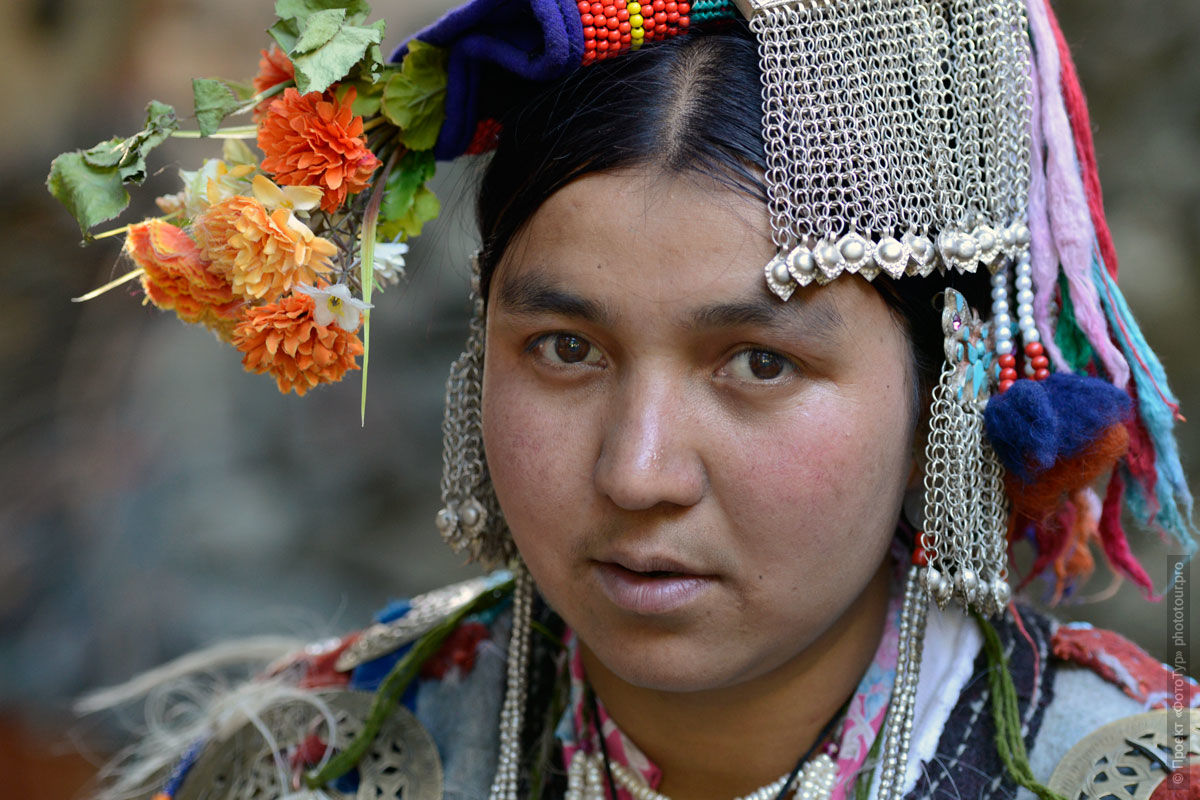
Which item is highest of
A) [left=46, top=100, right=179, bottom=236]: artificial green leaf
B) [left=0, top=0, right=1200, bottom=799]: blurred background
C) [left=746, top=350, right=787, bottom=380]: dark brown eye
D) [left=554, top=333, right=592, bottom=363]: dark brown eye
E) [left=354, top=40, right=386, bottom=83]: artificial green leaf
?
[left=354, top=40, right=386, bottom=83]: artificial green leaf

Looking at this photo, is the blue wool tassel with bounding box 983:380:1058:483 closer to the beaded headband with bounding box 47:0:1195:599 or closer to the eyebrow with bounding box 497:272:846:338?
the beaded headband with bounding box 47:0:1195:599

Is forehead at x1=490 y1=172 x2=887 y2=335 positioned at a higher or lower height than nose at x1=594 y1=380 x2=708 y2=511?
higher

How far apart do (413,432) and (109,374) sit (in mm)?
963

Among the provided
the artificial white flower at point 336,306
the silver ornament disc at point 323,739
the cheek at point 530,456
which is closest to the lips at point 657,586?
the cheek at point 530,456

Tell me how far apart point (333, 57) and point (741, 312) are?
0.65 metres

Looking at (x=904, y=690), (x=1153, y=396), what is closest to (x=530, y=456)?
(x=904, y=690)

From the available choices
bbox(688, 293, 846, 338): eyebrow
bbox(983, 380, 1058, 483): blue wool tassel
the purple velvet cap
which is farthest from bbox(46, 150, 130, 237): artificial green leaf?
bbox(983, 380, 1058, 483): blue wool tassel

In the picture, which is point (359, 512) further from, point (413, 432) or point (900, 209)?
point (900, 209)

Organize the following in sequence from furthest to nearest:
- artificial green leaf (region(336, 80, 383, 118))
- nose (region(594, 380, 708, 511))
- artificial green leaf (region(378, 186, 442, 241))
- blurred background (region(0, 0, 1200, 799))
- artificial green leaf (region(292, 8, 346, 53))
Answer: blurred background (region(0, 0, 1200, 799)) → artificial green leaf (region(378, 186, 442, 241)) → artificial green leaf (region(336, 80, 383, 118)) → artificial green leaf (region(292, 8, 346, 53)) → nose (region(594, 380, 708, 511))

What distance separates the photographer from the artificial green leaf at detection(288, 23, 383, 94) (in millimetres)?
1464

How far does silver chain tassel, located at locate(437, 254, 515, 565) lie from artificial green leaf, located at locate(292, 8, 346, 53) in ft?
1.51

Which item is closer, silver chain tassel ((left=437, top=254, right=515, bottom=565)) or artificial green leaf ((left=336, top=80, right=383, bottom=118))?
artificial green leaf ((left=336, top=80, right=383, bottom=118))

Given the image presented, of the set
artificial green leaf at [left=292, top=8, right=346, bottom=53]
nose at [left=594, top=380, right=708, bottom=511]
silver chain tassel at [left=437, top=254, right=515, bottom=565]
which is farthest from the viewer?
silver chain tassel at [left=437, top=254, right=515, bottom=565]

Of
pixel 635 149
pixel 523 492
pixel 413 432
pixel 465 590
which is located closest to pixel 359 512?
pixel 413 432
